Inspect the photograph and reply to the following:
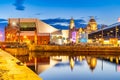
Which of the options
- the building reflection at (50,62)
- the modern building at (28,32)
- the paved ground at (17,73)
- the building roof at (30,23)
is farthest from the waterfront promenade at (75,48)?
the paved ground at (17,73)

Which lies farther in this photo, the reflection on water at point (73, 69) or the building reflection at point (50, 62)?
the building reflection at point (50, 62)

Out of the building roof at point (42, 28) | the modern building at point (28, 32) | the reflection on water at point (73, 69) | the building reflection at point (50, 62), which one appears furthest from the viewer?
the building roof at point (42, 28)

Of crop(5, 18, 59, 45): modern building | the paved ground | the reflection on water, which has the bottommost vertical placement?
the reflection on water

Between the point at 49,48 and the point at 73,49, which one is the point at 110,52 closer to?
the point at 73,49

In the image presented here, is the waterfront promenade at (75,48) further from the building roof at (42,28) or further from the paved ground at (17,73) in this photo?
the paved ground at (17,73)

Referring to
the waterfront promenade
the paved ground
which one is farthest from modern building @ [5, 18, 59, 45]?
the paved ground

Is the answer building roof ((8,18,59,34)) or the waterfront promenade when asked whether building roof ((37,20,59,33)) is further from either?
the waterfront promenade

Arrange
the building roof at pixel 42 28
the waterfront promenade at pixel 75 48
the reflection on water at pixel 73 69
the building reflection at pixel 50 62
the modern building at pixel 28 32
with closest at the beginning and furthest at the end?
the reflection on water at pixel 73 69
the building reflection at pixel 50 62
the waterfront promenade at pixel 75 48
the modern building at pixel 28 32
the building roof at pixel 42 28

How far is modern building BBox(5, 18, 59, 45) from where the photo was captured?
450 feet

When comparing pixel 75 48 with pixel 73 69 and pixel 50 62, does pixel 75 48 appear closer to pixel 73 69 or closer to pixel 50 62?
pixel 50 62

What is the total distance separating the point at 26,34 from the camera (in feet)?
452

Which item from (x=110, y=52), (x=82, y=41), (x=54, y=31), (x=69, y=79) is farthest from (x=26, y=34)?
(x=69, y=79)

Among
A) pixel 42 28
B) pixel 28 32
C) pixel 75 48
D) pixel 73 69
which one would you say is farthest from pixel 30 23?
pixel 73 69

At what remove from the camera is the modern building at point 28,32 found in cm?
13712
